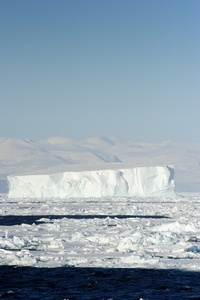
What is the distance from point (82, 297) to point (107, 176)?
145ft

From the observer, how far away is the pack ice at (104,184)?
52969mm

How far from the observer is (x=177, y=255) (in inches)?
539

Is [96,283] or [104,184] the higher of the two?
A: [104,184]

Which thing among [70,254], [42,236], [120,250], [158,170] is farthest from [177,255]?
[158,170]

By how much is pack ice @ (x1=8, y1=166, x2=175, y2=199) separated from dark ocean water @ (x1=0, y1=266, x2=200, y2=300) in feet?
135

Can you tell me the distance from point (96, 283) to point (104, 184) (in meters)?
42.8

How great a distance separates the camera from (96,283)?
34.9 ft

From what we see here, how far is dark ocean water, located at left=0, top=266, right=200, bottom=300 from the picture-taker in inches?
383

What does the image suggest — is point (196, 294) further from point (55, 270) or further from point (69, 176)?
point (69, 176)

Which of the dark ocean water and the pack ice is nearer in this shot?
the dark ocean water

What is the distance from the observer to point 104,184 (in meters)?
53.5

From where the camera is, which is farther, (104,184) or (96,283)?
(104,184)

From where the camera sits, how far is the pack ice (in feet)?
174

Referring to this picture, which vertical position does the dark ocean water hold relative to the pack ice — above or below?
below
